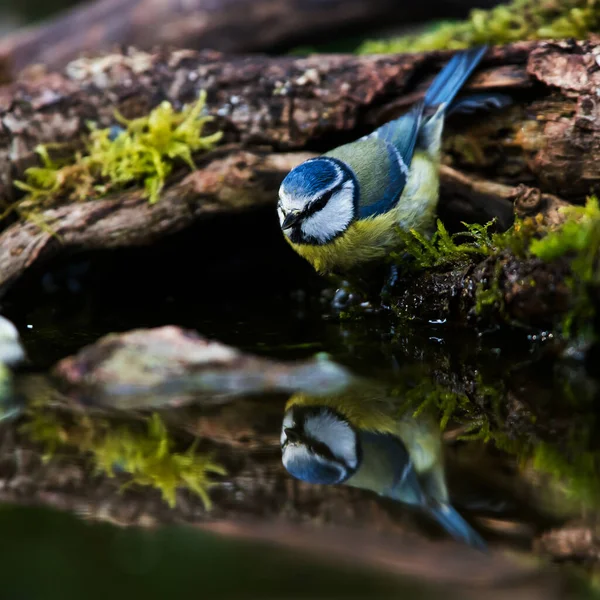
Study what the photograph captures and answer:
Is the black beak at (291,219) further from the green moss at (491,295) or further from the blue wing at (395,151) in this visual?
the green moss at (491,295)

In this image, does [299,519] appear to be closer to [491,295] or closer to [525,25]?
[491,295]

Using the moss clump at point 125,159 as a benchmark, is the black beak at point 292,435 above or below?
below

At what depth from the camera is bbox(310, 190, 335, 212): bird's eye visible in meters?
3.10

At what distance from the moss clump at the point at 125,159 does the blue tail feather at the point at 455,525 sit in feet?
7.99

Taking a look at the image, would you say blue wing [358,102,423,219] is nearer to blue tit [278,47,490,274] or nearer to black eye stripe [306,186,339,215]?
blue tit [278,47,490,274]

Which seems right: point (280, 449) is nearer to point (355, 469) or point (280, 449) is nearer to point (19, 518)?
point (355, 469)

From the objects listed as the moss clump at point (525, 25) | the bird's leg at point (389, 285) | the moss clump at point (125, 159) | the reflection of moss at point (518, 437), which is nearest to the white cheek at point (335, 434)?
the reflection of moss at point (518, 437)

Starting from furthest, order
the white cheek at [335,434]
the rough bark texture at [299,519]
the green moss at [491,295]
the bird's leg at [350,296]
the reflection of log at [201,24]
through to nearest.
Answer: the reflection of log at [201,24] < the bird's leg at [350,296] < the green moss at [491,295] < the white cheek at [335,434] < the rough bark texture at [299,519]

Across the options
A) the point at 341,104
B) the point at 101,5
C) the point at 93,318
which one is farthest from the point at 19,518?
the point at 101,5

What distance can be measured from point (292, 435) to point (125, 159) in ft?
7.04

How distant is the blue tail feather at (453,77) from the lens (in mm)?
3521

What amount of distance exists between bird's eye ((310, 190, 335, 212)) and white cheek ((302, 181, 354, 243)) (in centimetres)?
2

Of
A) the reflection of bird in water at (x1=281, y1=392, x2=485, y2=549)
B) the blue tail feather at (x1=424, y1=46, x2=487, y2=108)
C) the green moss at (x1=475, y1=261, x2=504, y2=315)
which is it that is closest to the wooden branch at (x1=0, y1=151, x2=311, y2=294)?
the blue tail feather at (x1=424, y1=46, x2=487, y2=108)

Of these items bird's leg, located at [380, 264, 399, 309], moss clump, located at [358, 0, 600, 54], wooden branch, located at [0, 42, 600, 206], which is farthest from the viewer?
moss clump, located at [358, 0, 600, 54]
